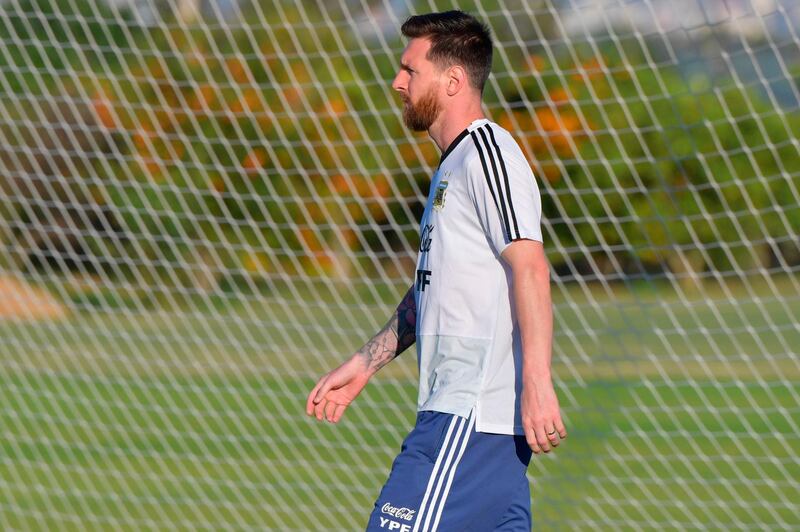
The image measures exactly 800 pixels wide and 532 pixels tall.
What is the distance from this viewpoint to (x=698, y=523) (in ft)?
16.6

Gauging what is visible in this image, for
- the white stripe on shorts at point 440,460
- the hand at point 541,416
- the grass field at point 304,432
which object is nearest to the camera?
the hand at point 541,416

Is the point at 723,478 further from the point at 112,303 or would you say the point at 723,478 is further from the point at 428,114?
the point at 112,303

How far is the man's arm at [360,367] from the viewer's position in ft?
9.20

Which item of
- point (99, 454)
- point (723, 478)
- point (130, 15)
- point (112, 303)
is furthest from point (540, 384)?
point (112, 303)

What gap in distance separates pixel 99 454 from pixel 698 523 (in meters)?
3.23

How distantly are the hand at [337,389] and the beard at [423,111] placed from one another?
60 centimetres

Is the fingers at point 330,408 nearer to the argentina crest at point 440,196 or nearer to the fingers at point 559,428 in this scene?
the argentina crest at point 440,196

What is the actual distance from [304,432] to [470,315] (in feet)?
15.0

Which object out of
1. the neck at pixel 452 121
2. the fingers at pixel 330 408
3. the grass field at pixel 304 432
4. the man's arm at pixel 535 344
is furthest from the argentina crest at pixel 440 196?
the grass field at pixel 304 432

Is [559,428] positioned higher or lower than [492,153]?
lower

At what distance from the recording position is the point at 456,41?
2.61 m

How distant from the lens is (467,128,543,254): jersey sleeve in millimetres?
2367

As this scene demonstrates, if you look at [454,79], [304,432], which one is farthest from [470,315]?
A: [304,432]

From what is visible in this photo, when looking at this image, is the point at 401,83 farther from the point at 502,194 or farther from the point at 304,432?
the point at 304,432
